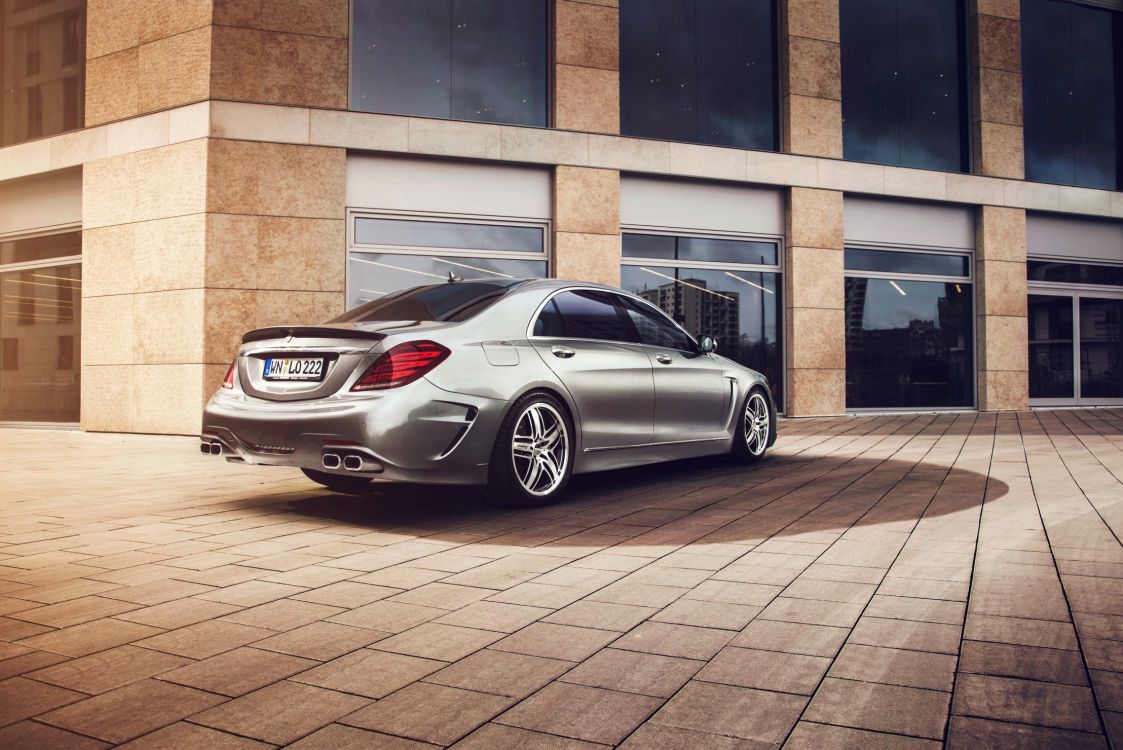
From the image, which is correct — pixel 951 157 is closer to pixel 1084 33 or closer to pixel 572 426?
pixel 1084 33

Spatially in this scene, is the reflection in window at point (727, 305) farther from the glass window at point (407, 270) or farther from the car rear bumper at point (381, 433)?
the car rear bumper at point (381, 433)

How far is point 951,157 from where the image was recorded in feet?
51.9

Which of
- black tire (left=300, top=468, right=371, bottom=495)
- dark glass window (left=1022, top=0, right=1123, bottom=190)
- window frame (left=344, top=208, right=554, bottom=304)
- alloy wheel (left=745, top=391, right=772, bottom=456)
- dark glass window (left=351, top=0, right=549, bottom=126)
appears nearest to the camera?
black tire (left=300, top=468, right=371, bottom=495)

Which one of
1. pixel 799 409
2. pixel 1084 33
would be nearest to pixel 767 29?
pixel 799 409

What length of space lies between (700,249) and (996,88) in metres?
6.58

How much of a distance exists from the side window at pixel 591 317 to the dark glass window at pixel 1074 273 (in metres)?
12.4

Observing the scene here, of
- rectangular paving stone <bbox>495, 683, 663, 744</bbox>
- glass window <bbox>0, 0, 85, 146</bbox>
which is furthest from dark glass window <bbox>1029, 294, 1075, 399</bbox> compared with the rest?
rectangular paving stone <bbox>495, 683, 663, 744</bbox>

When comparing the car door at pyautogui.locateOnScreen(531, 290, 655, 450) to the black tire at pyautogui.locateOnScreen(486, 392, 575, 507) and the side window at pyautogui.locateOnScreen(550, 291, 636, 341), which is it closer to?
the side window at pyautogui.locateOnScreen(550, 291, 636, 341)

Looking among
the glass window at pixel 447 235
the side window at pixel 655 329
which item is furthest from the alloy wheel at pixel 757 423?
the glass window at pixel 447 235

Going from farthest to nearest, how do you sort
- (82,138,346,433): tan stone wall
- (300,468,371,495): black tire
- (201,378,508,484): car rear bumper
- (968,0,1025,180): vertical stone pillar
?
(968,0,1025,180): vertical stone pillar
(82,138,346,433): tan stone wall
(300,468,371,495): black tire
(201,378,508,484): car rear bumper

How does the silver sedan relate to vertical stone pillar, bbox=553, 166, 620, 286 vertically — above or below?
below

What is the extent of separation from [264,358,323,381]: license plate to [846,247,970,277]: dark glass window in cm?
1153

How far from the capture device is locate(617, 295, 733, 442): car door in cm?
684

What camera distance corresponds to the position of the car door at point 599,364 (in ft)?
19.6
